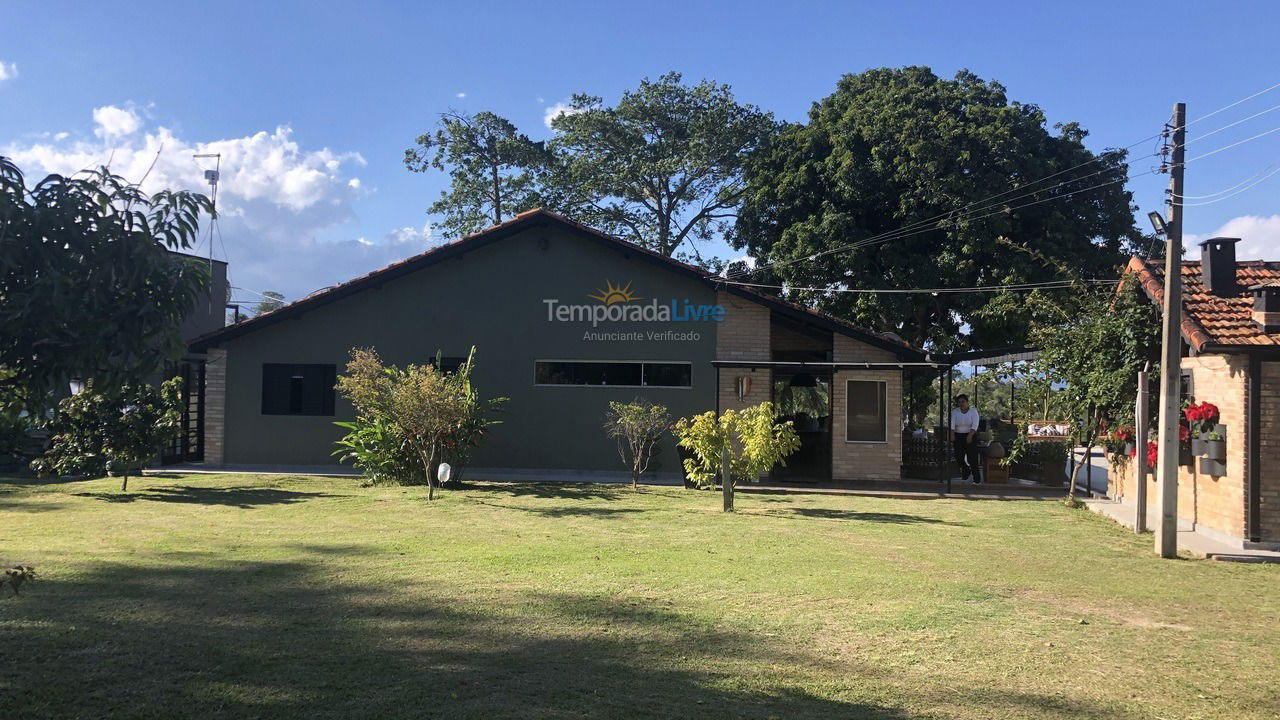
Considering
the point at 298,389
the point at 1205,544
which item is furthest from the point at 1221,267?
the point at 298,389

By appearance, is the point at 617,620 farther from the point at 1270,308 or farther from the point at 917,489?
the point at 917,489

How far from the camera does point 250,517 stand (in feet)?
36.9

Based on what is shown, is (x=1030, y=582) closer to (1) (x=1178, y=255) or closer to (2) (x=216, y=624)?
(1) (x=1178, y=255)

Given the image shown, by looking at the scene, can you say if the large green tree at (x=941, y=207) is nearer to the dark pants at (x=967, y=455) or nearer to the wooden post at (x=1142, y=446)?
the dark pants at (x=967, y=455)

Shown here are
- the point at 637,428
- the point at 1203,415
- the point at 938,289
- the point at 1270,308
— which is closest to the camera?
the point at 1270,308

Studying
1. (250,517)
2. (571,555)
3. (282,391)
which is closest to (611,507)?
(571,555)

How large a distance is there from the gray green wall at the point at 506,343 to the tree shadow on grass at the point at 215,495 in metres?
3.29

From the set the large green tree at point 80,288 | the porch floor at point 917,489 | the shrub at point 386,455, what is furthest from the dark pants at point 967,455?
the large green tree at point 80,288

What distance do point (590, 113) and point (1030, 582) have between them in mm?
28704

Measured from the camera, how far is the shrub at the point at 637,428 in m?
14.8

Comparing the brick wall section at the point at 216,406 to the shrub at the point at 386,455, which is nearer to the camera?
the shrub at the point at 386,455

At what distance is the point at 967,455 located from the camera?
16906 mm

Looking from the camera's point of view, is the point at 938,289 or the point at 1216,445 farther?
the point at 938,289

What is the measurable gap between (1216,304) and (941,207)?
12.5 meters
